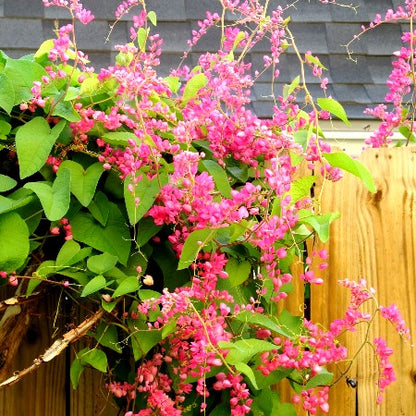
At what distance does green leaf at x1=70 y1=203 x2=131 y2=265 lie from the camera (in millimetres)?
1481

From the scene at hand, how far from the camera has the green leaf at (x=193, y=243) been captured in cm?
135

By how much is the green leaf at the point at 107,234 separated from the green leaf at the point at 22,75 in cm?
24

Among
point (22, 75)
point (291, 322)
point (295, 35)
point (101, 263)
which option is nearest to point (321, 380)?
point (291, 322)

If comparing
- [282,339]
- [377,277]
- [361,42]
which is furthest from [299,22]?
[282,339]

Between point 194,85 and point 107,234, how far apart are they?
0.34m

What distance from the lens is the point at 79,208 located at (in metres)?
1.50

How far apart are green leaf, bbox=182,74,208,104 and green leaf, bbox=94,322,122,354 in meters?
0.48

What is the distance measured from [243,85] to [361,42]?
190 cm

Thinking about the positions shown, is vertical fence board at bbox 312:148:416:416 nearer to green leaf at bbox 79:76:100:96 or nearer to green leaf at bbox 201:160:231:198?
green leaf at bbox 201:160:231:198

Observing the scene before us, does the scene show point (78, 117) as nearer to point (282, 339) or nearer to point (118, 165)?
point (118, 165)

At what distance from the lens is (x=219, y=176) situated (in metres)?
1.56

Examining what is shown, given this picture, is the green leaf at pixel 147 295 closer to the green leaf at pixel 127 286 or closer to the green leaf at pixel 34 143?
the green leaf at pixel 127 286

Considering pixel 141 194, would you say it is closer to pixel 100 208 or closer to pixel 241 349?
pixel 100 208

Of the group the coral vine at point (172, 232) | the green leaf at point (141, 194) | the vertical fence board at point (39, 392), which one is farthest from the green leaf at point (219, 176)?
the vertical fence board at point (39, 392)
